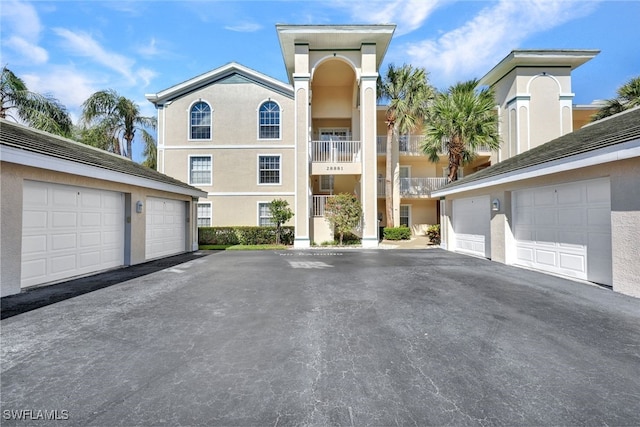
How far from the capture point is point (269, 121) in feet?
58.8

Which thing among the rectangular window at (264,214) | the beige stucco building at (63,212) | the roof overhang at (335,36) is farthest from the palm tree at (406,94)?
the beige stucco building at (63,212)

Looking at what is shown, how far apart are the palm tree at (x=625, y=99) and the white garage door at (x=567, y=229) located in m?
10.2

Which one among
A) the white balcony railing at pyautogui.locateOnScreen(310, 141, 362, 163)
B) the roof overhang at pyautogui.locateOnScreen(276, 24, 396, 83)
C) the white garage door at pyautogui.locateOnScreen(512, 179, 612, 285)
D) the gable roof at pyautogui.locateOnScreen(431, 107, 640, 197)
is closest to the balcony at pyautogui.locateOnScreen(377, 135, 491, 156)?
the white balcony railing at pyautogui.locateOnScreen(310, 141, 362, 163)

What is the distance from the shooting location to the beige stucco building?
5.59 metres

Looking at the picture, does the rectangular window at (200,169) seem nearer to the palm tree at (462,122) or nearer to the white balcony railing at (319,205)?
the white balcony railing at (319,205)

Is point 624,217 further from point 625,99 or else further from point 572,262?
point 625,99

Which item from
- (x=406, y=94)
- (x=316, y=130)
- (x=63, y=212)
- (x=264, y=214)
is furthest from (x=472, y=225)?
(x=63, y=212)

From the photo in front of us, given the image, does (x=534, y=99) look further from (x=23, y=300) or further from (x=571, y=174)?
(x=23, y=300)

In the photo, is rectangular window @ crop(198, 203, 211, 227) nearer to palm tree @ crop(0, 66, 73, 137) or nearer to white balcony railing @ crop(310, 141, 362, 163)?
white balcony railing @ crop(310, 141, 362, 163)

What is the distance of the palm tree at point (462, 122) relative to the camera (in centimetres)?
1348

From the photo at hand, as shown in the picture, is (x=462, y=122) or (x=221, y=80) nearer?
(x=462, y=122)

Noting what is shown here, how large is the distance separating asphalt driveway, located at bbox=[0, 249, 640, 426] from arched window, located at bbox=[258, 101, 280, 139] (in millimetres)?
13844

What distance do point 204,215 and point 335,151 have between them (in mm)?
9358

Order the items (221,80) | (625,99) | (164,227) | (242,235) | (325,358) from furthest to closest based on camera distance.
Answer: (221,80)
(242,235)
(625,99)
(164,227)
(325,358)
